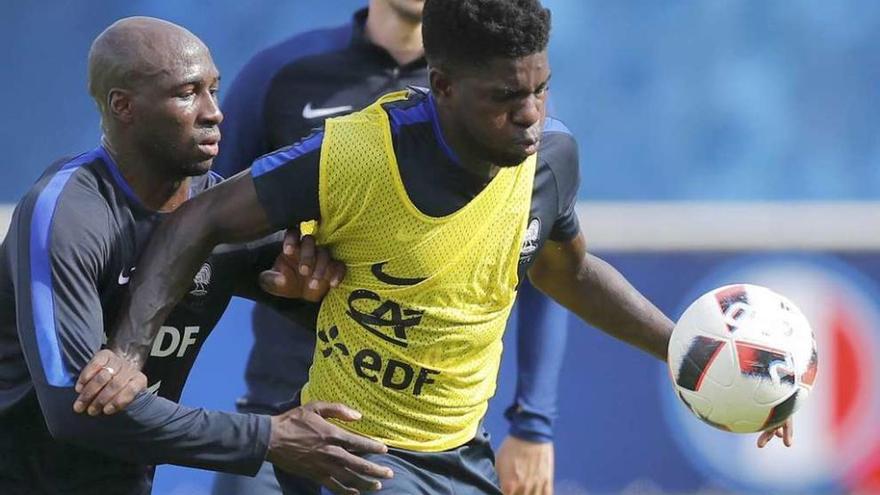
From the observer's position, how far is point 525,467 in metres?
5.30

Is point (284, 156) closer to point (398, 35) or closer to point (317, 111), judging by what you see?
point (317, 111)

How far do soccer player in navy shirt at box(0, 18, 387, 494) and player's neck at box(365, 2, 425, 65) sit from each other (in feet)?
4.05

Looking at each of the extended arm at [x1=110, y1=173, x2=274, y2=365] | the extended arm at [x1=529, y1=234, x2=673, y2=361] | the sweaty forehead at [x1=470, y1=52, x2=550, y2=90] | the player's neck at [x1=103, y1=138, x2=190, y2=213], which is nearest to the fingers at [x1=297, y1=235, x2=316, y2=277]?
→ the extended arm at [x1=110, y1=173, x2=274, y2=365]

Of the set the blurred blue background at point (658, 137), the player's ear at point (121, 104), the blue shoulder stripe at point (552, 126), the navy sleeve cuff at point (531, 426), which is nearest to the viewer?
the player's ear at point (121, 104)

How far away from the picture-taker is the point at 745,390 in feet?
13.4

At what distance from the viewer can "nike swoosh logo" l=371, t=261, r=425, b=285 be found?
12.7ft

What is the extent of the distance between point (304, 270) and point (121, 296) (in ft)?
1.39

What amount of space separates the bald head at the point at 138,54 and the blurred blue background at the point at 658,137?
9.16 feet

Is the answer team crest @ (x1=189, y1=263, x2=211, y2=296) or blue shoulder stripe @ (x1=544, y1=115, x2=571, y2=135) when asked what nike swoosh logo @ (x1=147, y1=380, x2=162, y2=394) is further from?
blue shoulder stripe @ (x1=544, y1=115, x2=571, y2=135)

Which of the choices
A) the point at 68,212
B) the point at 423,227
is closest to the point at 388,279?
the point at 423,227

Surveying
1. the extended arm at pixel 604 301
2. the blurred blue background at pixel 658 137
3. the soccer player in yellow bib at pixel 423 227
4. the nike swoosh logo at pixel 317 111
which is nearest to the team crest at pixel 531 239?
the soccer player in yellow bib at pixel 423 227

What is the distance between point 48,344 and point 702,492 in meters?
3.61

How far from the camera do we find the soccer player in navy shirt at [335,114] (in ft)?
16.7

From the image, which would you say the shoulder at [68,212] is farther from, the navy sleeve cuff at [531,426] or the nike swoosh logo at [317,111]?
the navy sleeve cuff at [531,426]
